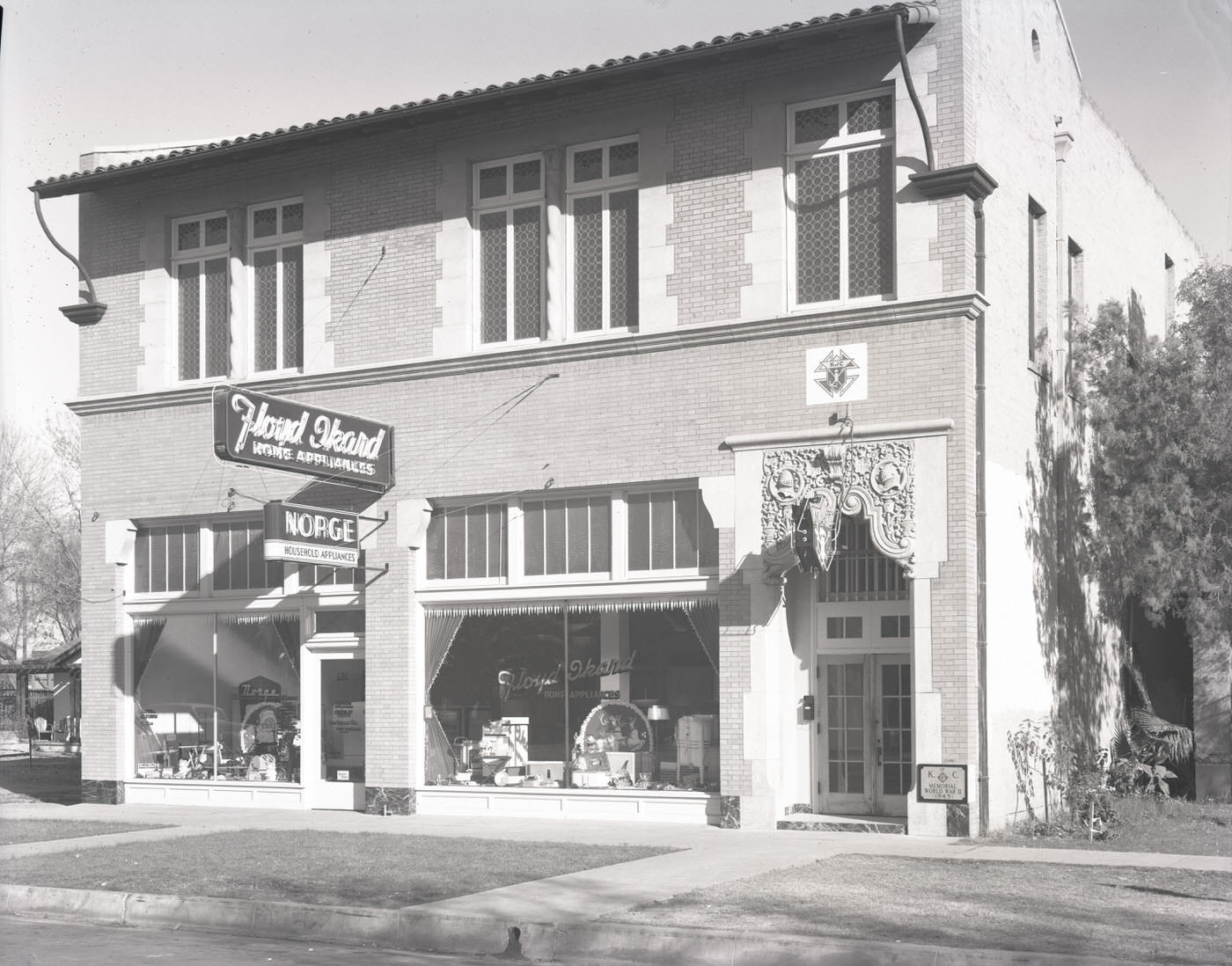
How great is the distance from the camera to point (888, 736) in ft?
59.0

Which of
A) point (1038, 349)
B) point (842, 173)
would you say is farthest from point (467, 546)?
point (1038, 349)

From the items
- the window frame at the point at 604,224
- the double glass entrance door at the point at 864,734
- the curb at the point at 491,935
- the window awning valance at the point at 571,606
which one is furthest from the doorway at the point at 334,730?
the curb at the point at 491,935

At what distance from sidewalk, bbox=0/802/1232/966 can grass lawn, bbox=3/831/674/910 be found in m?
0.31

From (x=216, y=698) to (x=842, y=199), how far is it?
38.3ft

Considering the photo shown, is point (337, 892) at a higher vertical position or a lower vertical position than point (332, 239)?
lower

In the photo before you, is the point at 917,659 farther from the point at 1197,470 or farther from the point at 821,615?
the point at 1197,470

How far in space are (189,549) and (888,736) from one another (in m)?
11.0

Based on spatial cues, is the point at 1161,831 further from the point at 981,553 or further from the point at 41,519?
the point at 41,519

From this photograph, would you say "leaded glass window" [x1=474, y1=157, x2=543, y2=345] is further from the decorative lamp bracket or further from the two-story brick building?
the decorative lamp bracket

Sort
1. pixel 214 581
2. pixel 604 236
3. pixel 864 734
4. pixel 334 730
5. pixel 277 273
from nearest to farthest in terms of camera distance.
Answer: pixel 864 734, pixel 604 236, pixel 334 730, pixel 277 273, pixel 214 581

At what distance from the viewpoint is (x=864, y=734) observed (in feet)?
59.4

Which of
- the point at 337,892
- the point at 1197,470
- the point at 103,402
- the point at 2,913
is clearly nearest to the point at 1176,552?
the point at 1197,470

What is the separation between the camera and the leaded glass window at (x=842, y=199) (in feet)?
58.1

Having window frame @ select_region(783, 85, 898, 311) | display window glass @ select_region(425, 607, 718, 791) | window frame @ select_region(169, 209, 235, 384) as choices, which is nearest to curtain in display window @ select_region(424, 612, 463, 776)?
display window glass @ select_region(425, 607, 718, 791)
